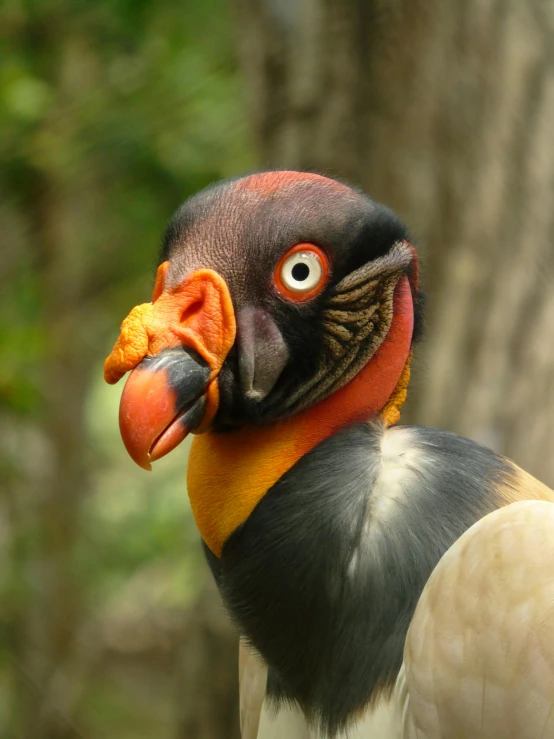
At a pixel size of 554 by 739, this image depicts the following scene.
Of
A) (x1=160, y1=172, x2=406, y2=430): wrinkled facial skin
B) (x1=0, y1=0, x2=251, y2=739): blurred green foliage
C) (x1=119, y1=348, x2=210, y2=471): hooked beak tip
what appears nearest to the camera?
(x1=119, y1=348, x2=210, y2=471): hooked beak tip

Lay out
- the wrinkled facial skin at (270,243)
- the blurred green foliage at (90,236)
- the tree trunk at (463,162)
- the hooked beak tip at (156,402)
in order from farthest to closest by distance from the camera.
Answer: the blurred green foliage at (90,236) → the tree trunk at (463,162) → the wrinkled facial skin at (270,243) → the hooked beak tip at (156,402)

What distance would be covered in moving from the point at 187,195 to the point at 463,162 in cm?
165

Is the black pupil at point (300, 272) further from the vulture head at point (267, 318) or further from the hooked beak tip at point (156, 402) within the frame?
the hooked beak tip at point (156, 402)

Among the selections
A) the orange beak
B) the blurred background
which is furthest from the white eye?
the blurred background

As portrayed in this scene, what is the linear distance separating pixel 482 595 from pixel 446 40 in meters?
2.69

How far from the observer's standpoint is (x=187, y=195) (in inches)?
201

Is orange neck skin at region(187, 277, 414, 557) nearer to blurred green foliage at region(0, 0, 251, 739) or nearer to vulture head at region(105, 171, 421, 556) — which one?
vulture head at region(105, 171, 421, 556)

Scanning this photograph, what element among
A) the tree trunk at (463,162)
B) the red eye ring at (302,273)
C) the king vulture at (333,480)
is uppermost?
the tree trunk at (463,162)

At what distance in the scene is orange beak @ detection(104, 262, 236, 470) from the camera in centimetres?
165

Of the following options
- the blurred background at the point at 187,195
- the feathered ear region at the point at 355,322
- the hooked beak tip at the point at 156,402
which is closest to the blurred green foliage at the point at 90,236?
the blurred background at the point at 187,195

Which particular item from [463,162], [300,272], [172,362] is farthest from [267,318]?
[463,162]

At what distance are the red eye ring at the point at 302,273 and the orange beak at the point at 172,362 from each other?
0.11 meters

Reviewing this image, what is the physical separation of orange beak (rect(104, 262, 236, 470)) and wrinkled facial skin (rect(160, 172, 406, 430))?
4 cm

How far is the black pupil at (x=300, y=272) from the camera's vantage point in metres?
1.83
